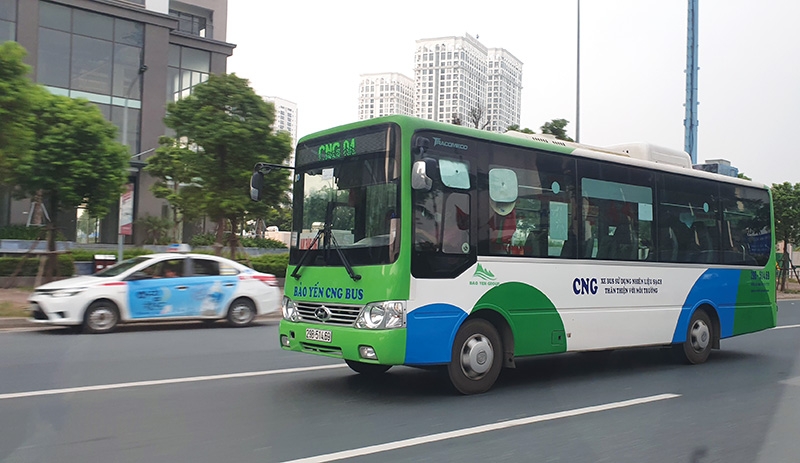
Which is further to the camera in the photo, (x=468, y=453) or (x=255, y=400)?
(x=255, y=400)

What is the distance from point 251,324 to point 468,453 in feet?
35.2

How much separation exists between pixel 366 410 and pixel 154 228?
32951mm

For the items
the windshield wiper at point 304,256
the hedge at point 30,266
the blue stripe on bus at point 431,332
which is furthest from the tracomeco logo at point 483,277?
the hedge at point 30,266

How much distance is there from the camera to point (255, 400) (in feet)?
24.3

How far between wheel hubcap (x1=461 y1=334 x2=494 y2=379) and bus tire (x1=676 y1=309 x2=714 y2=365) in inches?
169

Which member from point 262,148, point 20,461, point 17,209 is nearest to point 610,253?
point 20,461

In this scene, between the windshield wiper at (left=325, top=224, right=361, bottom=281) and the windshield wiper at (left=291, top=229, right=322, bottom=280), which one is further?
the windshield wiper at (left=291, top=229, right=322, bottom=280)

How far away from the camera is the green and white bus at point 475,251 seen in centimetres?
742

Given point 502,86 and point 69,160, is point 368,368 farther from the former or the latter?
point 502,86

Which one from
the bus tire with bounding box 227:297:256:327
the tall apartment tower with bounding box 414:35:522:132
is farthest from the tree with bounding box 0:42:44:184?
the tall apartment tower with bounding box 414:35:522:132

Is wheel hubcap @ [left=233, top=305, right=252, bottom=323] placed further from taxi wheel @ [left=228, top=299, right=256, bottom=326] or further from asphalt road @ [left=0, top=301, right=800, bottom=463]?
asphalt road @ [left=0, top=301, right=800, bottom=463]

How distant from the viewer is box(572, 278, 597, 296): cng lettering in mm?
9070

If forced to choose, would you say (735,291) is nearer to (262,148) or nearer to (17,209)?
(262,148)

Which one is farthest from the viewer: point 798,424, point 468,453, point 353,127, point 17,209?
point 17,209
